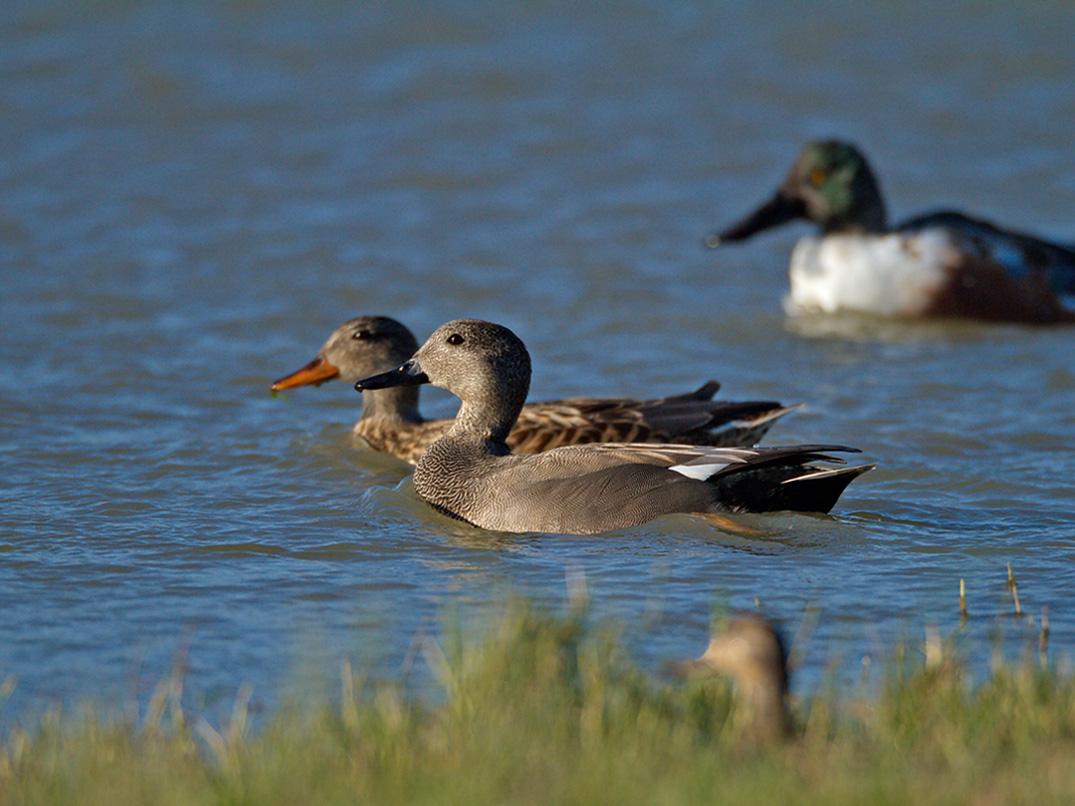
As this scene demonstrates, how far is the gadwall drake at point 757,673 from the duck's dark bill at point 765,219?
26.8 feet

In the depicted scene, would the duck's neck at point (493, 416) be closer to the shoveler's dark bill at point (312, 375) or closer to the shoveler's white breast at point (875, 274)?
the shoveler's dark bill at point (312, 375)

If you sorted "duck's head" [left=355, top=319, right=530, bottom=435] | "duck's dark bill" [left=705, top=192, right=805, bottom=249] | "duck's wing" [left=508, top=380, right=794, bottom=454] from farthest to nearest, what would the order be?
"duck's dark bill" [left=705, top=192, right=805, bottom=249]
"duck's wing" [left=508, top=380, right=794, bottom=454]
"duck's head" [left=355, top=319, right=530, bottom=435]

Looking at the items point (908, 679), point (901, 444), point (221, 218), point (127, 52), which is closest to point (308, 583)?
point (908, 679)

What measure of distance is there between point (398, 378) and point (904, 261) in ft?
17.6

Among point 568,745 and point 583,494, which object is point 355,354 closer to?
point 583,494

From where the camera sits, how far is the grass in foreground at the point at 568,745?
3633 millimetres

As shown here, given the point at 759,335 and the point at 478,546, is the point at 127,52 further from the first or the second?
the point at 478,546

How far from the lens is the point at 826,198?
39.2ft

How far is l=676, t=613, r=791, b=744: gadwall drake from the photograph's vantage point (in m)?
4.08

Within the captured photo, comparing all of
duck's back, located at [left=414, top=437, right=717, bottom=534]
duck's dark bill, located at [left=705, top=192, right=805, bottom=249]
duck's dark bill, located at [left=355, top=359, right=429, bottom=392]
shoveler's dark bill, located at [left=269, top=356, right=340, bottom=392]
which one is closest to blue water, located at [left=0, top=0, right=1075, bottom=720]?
duck's back, located at [left=414, top=437, right=717, bottom=534]

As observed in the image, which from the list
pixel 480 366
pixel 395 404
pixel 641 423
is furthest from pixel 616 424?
pixel 395 404

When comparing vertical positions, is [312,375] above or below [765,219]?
below

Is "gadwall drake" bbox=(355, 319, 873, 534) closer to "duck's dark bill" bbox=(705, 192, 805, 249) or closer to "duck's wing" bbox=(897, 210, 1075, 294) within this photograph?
"duck's wing" bbox=(897, 210, 1075, 294)

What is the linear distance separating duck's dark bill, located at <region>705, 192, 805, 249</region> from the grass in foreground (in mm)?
7892
